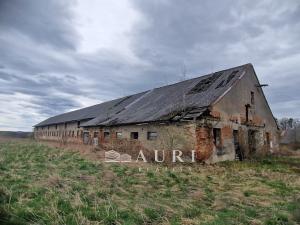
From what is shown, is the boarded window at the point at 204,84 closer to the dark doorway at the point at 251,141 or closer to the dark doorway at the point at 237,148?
the dark doorway at the point at 237,148

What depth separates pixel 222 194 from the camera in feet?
26.5

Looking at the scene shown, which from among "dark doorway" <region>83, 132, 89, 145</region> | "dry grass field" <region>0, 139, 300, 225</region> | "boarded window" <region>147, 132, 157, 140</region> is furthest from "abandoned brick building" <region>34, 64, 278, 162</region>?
"dry grass field" <region>0, 139, 300, 225</region>

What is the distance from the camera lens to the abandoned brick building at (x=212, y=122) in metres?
15.8

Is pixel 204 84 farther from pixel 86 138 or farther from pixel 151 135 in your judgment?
pixel 86 138

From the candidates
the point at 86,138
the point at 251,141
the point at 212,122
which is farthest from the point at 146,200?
the point at 86,138

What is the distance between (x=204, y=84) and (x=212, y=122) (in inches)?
209

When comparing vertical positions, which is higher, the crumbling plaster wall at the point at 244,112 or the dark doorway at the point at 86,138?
the crumbling plaster wall at the point at 244,112

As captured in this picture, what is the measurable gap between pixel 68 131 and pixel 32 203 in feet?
115

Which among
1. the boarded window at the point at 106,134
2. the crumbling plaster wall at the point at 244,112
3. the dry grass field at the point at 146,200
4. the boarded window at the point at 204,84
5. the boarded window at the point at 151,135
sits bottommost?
the dry grass field at the point at 146,200

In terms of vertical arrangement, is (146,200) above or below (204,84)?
below

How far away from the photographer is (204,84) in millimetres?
20734

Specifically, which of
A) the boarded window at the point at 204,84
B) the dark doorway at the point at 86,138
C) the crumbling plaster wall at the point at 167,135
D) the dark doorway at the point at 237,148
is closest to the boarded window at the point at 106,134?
the crumbling plaster wall at the point at 167,135

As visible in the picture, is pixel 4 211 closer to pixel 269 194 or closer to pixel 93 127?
pixel 269 194

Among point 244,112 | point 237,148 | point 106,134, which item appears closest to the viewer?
point 237,148
